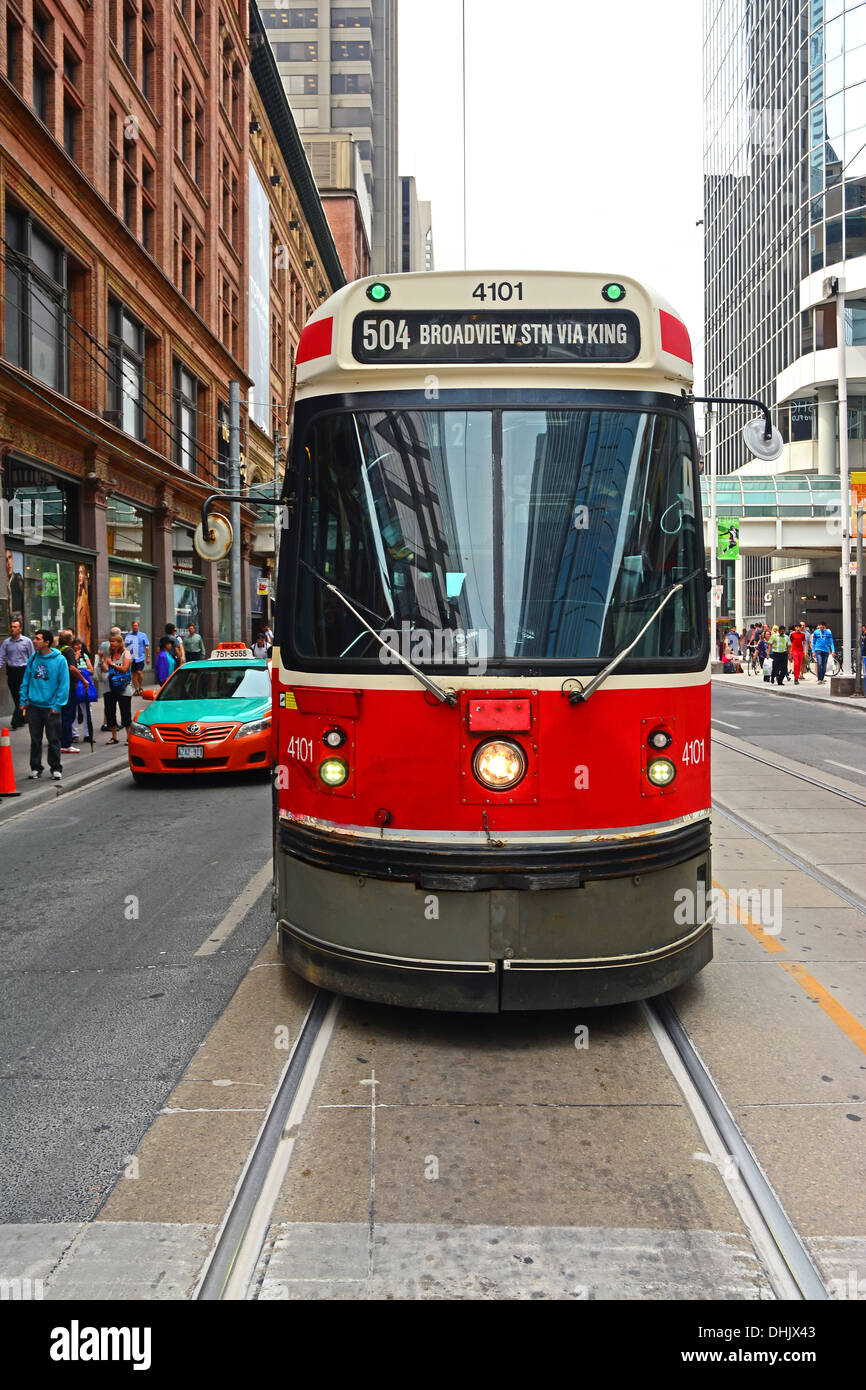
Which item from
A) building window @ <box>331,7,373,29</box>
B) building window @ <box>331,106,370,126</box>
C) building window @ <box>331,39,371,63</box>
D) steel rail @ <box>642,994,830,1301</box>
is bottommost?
steel rail @ <box>642,994,830,1301</box>

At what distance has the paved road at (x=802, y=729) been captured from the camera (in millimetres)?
15750

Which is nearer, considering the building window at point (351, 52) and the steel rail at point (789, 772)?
the steel rail at point (789, 772)

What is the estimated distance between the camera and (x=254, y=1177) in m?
3.62

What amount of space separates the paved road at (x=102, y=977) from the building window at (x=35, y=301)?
45.1 feet

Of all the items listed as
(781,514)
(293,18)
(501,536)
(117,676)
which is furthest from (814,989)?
(293,18)

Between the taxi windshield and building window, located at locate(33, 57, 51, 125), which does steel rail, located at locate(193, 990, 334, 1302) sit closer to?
the taxi windshield

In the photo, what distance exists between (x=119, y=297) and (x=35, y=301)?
5.80 meters

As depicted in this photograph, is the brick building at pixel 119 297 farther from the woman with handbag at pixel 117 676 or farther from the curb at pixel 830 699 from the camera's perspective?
the curb at pixel 830 699

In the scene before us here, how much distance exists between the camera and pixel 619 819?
4668 millimetres

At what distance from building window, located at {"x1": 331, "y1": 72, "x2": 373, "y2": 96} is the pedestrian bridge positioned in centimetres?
8178

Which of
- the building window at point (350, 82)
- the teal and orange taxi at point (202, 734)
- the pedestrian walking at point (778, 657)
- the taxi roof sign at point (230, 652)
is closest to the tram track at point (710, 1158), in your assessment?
the teal and orange taxi at point (202, 734)

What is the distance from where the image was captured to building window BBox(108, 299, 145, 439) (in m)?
27.5

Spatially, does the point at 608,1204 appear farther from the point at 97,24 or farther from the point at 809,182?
the point at 809,182

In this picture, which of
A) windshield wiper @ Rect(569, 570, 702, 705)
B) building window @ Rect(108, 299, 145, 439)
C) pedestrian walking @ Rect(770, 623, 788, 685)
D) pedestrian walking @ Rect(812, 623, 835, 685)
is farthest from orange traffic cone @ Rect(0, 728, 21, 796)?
pedestrian walking @ Rect(812, 623, 835, 685)
